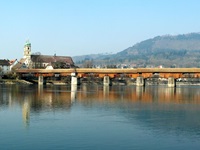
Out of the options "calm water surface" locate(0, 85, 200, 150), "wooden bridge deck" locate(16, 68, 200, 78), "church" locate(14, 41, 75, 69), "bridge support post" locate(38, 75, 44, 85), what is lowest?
"calm water surface" locate(0, 85, 200, 150)

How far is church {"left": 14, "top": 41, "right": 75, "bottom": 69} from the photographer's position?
150 meters

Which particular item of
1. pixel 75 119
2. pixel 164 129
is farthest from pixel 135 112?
pixel 164 129

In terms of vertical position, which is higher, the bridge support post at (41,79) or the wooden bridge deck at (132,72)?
the wooden bridge deck at (132,72)

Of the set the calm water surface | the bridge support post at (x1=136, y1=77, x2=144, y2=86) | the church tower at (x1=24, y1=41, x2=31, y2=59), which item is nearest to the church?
the church tower at (x1=24, y1=41, x2=31, y2=59)

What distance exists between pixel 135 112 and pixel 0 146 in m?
20.2

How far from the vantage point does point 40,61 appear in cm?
15912

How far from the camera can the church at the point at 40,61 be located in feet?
493

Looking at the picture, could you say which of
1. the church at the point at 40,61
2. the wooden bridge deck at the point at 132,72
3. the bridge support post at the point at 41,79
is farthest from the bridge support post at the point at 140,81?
the church at the point at 40,61

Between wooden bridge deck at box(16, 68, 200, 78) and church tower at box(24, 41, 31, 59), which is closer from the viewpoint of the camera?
wooden bridge deck at box(16, 68, 200, 78)

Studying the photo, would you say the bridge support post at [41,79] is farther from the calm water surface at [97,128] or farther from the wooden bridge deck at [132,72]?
the calm water surface at [97,128]

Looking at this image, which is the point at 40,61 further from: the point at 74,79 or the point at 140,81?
the point at 140,81

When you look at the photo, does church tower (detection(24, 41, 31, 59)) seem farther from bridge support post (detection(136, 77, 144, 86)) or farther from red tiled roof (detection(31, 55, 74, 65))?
bridge support post (detection(136, 77, 144, 86))

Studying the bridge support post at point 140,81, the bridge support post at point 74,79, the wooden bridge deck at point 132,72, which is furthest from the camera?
the bridge support post at point 74,79

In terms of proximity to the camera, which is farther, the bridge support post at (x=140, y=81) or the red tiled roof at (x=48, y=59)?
the red tiled roof at (x=48, y=59)
